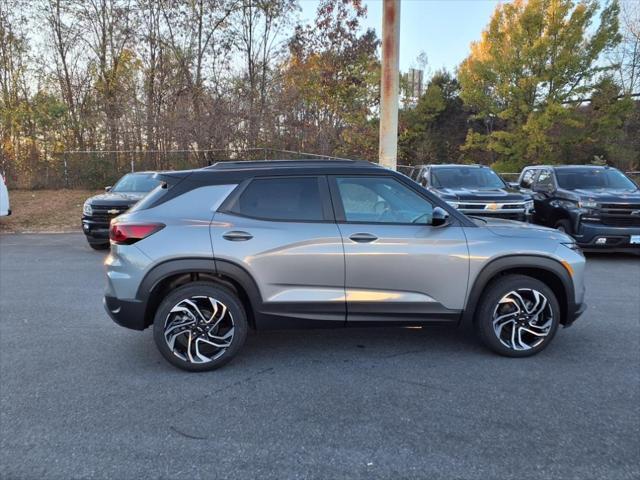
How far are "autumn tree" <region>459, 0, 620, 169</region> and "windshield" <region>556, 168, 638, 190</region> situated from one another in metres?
20.3

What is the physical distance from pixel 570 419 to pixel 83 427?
3252mm

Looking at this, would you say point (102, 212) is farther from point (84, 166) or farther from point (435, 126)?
point (435, 126)

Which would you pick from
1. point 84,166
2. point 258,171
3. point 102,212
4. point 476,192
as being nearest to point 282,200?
point 258,171

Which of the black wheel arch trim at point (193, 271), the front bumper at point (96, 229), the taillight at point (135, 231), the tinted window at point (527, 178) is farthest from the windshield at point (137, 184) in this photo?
the tinted window at point (527, 178)

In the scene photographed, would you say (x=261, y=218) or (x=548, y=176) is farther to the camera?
(x=548, y=176)

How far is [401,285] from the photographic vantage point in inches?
154

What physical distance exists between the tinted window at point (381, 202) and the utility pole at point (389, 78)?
19.7ft

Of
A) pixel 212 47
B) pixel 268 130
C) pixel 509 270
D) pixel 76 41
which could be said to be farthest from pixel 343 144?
pixel 509 270

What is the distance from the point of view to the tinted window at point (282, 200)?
3.92 meters

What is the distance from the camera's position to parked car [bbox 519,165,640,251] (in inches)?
336

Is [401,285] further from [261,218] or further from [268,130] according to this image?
[268,130]

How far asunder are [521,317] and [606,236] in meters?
5.69

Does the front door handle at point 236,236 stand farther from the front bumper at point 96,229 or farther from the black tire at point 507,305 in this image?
the front bumper at point 96,229

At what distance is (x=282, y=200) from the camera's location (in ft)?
13.1
